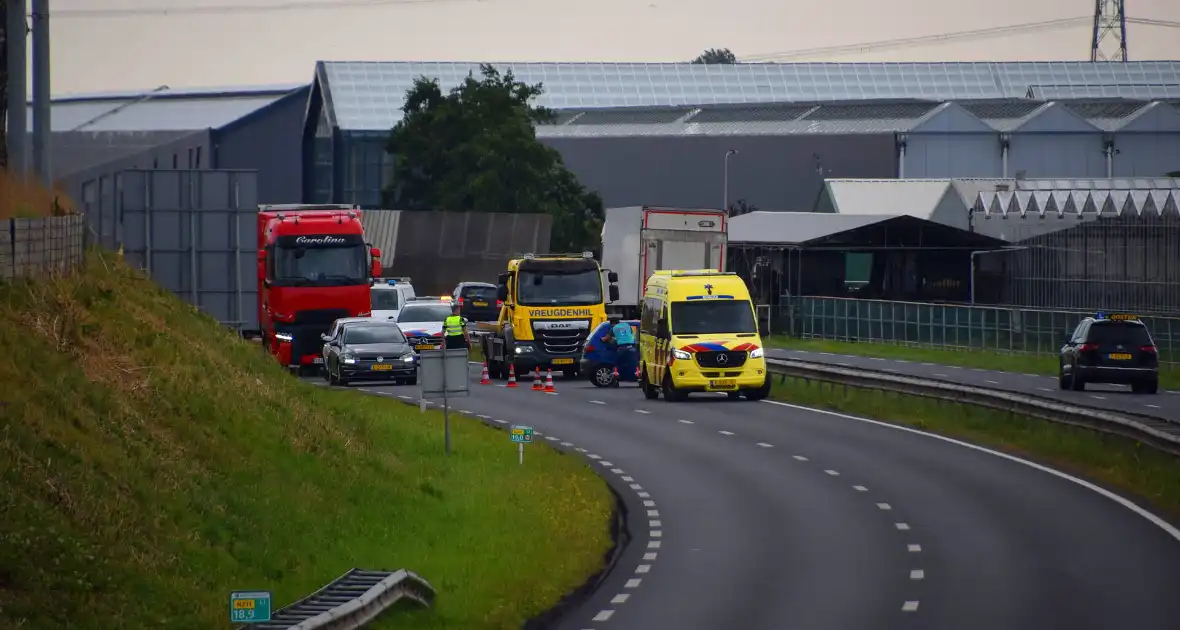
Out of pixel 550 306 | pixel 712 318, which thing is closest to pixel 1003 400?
pixel 712 318

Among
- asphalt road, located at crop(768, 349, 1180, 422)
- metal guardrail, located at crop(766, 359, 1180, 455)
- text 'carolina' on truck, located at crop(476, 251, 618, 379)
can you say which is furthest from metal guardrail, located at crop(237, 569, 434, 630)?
text 'carolina' on truck, located at crop(476, 251, 618, 379)

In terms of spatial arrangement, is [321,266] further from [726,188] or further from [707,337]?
[726,188]

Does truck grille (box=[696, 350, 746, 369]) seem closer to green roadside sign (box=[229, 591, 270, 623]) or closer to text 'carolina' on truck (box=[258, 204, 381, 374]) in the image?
text 'carolina' on truck (box=[258, 204, 381, 374])

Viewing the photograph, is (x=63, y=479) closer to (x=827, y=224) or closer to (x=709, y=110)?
(x=827, y=224)

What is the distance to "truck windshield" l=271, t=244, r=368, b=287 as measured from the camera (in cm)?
4625

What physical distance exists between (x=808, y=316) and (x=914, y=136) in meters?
38.2

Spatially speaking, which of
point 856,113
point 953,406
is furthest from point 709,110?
point 953,406

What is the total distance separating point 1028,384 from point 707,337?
1044 cm

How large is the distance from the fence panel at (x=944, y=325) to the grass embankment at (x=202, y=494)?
30.2 meters

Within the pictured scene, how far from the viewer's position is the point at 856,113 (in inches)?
4385

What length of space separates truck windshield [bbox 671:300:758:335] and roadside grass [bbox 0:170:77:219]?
14.7 metres

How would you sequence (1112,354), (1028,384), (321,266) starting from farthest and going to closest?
(321,266)
(1028,384)
(1112,354)

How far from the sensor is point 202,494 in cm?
1861

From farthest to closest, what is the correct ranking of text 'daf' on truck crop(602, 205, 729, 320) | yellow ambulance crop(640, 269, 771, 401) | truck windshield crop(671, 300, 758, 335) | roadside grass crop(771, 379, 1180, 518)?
text 'daf' on truck crop(602, 205, 729, 320), truck windshield crop(671, 300, 758, 335), yellow ambulance crop(640, 269, 771, 401), roadside grass crop(771, 379, 1180, 518)
